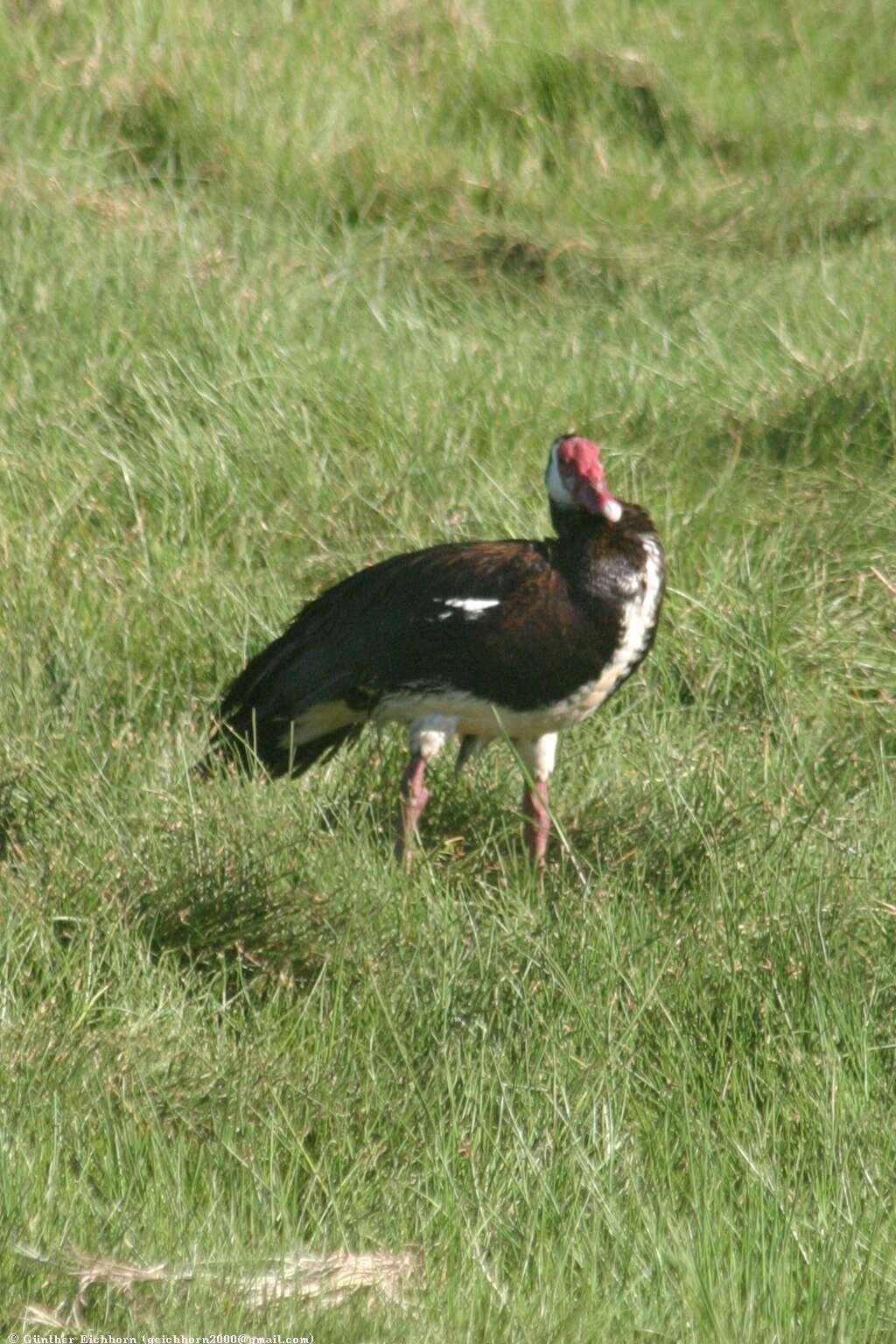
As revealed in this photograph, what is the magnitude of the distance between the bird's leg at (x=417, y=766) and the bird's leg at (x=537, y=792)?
22 centimetres

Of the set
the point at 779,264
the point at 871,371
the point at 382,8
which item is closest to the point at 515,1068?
the point at 871,371

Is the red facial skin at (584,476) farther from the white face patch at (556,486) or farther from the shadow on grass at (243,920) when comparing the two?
the shadow on grass at (243,920)

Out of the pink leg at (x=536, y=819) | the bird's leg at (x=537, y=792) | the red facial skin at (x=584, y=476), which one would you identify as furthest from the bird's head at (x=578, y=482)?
the pink leg at (x=536, y=819)

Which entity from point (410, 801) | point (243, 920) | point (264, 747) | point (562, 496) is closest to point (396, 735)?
point (264, 747)

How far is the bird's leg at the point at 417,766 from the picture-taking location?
5.09 m

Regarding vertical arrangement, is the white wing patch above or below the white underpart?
above

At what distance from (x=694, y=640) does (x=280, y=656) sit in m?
1.22

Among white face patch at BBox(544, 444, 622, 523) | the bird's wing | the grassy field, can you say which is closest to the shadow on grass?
the grassy field

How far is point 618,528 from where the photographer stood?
17.5 feet

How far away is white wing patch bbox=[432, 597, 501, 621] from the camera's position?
5.19 m

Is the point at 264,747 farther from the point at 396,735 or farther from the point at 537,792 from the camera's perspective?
the point at 537,792

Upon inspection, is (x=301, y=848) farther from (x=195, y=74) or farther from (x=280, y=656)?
(x=195, y=74)

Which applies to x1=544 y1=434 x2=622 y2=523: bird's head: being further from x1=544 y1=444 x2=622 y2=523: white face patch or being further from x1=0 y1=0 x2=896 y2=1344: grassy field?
x1=0 y1=0 x2=896 y2=1344: grassy field

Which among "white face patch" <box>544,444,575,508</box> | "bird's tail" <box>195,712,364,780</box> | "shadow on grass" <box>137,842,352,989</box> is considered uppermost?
"white face patch" <box>544,444,575,508</box>
